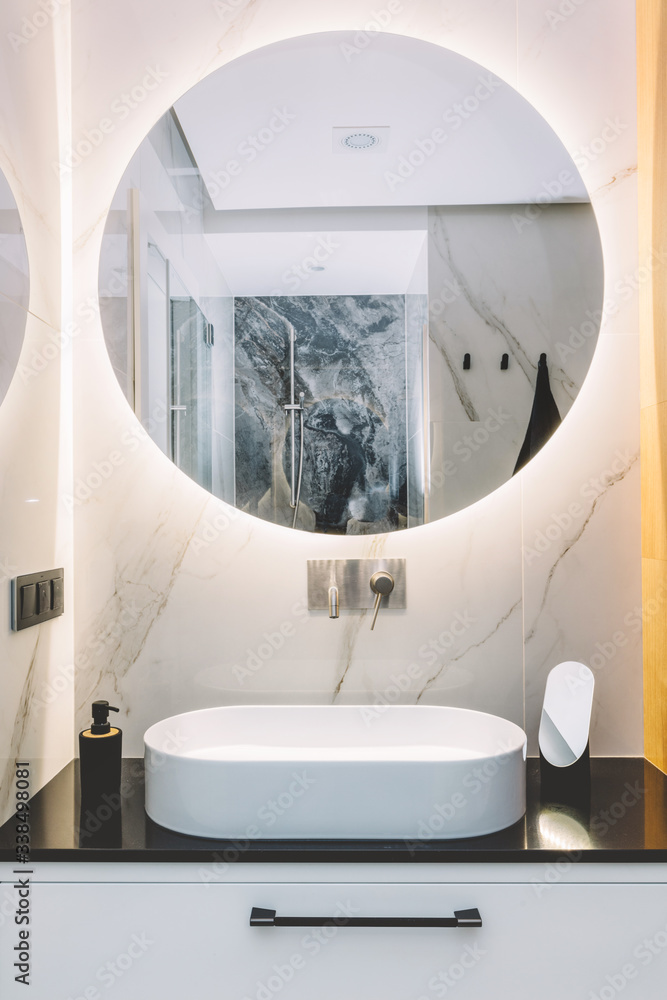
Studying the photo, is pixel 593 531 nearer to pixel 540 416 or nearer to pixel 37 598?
pixel 540 416

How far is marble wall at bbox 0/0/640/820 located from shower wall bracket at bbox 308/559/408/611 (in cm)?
2

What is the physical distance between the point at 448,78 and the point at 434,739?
1.23 m

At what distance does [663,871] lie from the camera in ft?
2.93

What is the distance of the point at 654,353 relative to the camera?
1224 millimetres

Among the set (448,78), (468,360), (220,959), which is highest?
(448,78)

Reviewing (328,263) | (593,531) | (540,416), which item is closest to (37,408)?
(328,263)

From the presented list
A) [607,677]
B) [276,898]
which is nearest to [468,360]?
[607,677]

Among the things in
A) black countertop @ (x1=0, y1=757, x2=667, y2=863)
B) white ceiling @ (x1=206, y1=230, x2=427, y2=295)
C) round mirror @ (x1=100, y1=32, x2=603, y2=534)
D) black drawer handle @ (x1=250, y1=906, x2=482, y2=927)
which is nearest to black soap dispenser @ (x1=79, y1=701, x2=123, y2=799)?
black countertop @ (x1=0, y1=757, x2=667, y2=863)

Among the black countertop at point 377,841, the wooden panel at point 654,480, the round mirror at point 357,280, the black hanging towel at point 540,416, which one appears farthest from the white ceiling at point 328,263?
the black countertop at point 377,841

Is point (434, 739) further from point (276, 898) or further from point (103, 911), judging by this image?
point (103, 911)

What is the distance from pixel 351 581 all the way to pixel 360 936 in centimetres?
57

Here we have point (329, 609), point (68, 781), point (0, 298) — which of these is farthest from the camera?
point (329, 609)

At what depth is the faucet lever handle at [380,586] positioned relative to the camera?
124cm

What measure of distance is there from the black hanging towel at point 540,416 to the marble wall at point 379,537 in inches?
1.2
